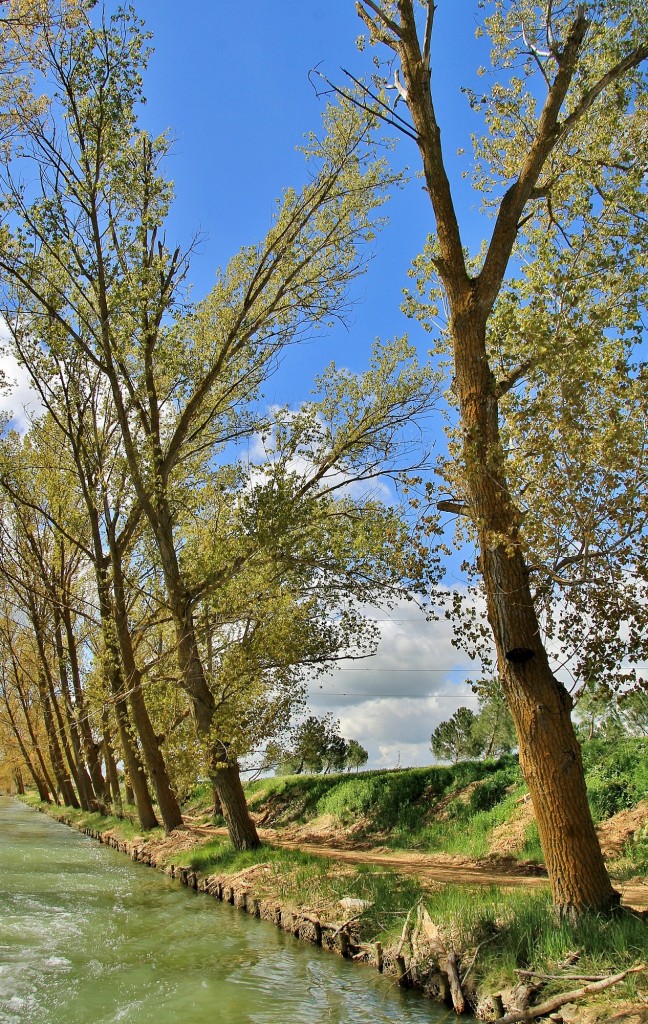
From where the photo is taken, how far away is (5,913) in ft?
35.6

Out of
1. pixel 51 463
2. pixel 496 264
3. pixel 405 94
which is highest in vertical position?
pixel 51 463

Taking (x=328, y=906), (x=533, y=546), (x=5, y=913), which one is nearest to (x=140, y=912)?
(x=5, y=913)

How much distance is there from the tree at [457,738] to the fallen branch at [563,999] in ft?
101

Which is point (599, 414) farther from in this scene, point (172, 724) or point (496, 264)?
point (172, 724)

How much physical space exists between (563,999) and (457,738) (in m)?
32.1

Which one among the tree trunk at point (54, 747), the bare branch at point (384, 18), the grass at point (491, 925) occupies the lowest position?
the grass at point (491, 925)

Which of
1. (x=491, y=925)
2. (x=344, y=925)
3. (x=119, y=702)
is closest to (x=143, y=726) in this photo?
(x=119, y=702)

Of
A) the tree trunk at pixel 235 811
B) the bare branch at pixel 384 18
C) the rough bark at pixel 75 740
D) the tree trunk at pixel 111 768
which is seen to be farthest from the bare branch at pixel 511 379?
the rough bark at pixel 75 740

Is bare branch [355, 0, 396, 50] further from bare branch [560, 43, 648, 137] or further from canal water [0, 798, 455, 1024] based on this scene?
canal water [0, 798, 455, 1024]

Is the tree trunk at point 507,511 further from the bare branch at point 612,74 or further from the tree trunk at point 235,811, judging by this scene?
the tree trunk at point 235,811

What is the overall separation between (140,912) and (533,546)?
325 inches

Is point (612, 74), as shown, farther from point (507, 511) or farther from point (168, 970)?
point (168, 970)

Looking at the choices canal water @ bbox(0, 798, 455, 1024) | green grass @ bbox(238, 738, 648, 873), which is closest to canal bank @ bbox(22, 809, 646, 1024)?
canal water @ bbox(0, 798, 455, 1024)

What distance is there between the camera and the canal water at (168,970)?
6.15 metres
